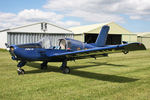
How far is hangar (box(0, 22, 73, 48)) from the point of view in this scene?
2934 centimetres

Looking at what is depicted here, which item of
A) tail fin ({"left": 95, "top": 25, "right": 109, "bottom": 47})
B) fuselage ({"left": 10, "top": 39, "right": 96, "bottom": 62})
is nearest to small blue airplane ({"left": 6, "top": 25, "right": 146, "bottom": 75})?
fuselage ({"left": 10, "top": 39, "right": 96, "bottom": 62})

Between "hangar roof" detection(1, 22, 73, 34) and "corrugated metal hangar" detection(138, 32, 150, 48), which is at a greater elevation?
"hangar roof" detection(1, 22, 73, 34)

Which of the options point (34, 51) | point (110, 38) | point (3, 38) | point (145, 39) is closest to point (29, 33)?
point (3, 38)

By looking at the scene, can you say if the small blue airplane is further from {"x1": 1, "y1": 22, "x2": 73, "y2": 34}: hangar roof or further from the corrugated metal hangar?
the corrugated metal hangar

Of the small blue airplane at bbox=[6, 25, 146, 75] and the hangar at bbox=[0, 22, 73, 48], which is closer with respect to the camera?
the small blue airplane at bbox=[6, 25, 146, 75]

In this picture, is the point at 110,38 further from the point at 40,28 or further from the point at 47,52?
the point at 47,52

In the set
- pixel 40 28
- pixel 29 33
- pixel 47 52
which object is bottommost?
pixel 47 52

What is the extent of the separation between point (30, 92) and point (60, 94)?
108 cm

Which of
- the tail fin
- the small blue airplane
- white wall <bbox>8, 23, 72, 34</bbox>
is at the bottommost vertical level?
the small blue airplane

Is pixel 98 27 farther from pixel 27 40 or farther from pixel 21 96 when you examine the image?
pixel 21 96

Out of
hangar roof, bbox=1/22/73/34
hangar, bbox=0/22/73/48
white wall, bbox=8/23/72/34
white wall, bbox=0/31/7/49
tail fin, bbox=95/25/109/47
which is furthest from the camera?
white wall, bbox=8/23/72/34

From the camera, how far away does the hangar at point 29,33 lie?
29.3 metres

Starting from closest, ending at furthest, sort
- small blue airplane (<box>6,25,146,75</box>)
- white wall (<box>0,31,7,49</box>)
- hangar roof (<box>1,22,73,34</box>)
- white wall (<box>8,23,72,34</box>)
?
small blue airplane (<box>6,25,146,75</box>), white wall (<box>0,31,7,49</box>), hangar roof (<box>1,22,73,34</box>), white wall (<box>8,23,72,34</box>)

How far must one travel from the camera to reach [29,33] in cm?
3080
